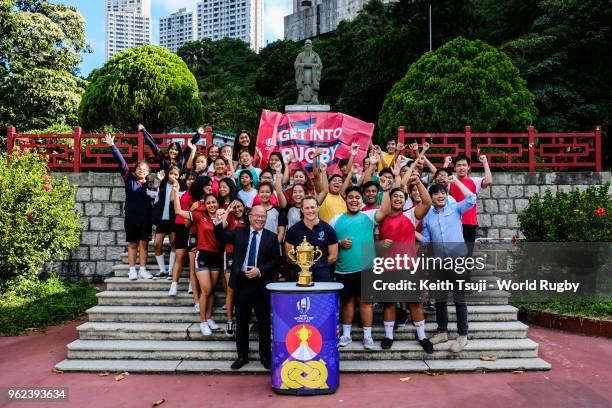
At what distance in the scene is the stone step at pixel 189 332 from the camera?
20.4ft

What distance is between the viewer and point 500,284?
7445mm

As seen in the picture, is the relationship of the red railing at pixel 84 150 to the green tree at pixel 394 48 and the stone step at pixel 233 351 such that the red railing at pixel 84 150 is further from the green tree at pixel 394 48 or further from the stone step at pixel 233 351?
the green tree at pixel 394 48

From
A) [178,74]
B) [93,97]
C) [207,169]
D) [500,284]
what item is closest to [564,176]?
[500,284]

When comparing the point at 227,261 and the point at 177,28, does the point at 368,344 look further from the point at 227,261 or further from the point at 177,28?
the point at 177,28

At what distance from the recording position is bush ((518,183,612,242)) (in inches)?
317

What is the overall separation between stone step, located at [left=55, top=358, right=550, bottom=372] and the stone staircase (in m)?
0.01

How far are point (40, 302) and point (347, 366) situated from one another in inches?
225

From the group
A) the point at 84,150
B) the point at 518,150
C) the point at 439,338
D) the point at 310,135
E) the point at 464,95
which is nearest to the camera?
the point at 439,338

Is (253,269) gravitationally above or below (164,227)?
below

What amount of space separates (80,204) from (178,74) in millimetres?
8547

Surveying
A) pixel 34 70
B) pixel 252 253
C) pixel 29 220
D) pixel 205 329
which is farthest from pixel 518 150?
pixel 34 70

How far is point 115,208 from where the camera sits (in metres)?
10.2

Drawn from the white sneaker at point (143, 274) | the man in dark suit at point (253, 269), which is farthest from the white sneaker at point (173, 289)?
the man in dark suit at point (253, 269)

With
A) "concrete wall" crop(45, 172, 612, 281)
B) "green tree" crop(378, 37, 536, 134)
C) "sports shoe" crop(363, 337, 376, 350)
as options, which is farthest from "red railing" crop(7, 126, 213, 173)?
"green tree" crop(378, 37, 536, 134)
